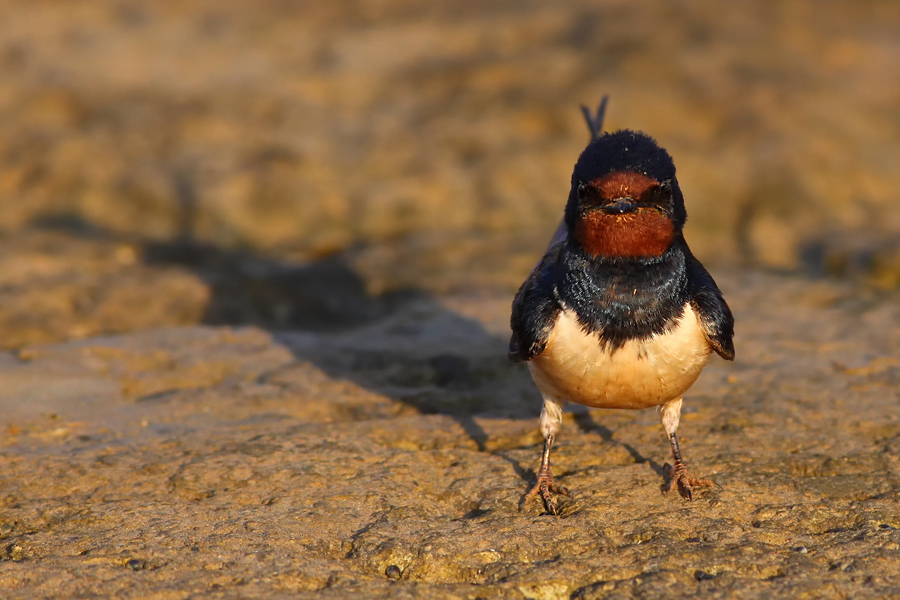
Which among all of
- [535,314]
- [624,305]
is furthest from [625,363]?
[535,314]

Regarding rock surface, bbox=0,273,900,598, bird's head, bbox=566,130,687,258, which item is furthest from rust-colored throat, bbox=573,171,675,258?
rock surface, bbox=0,273,900,598

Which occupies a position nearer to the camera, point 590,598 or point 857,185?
point 590,598

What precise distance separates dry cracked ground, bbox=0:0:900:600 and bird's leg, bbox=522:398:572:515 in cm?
8

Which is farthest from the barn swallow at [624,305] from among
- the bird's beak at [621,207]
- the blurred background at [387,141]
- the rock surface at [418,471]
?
the blurred background at [387,141]

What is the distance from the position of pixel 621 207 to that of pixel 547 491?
1365 mm

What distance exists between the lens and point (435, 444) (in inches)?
210

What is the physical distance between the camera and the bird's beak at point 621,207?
447 cm

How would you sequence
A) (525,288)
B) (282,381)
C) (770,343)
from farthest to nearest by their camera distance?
(770,343)
(282,381)
(525,288)

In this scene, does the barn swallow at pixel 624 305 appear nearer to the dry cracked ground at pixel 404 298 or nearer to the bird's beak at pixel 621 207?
the bird's beak at pixel 621 207

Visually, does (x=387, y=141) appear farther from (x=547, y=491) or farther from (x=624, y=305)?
(x=547, y=491)

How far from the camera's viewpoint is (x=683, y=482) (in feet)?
15.2

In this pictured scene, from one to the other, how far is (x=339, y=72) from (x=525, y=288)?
23.4 ft

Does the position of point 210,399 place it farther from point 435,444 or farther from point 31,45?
point 31,45

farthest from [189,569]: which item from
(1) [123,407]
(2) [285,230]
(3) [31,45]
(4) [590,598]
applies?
(3) [31,45]
